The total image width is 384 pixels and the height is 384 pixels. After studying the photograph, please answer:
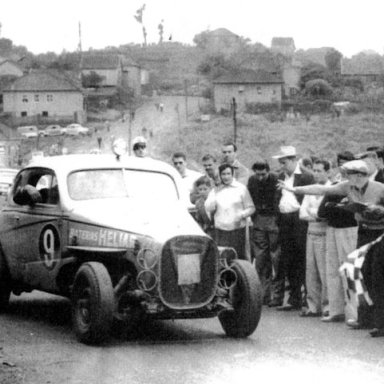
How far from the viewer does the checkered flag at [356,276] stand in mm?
10625

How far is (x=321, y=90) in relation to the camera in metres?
84.3

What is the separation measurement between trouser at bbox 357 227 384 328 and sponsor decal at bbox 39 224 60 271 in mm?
3282

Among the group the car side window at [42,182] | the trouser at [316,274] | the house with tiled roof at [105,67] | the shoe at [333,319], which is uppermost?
the house with tiled roof at [105,67]

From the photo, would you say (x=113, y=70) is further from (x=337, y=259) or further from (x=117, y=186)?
(x=337, y=259)

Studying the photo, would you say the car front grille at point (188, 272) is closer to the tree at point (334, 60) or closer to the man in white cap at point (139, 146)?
the man in white cap at point (139, 146)

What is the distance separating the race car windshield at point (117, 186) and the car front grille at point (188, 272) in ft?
4.43

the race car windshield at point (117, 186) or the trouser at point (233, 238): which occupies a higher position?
the race car windshield at point (117, 186)

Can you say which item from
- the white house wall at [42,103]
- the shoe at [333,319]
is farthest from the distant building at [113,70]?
the shoe at [333,319]

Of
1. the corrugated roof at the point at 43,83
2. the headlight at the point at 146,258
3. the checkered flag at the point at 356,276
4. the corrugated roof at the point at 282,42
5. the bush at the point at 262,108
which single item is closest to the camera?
the headlight at the point at 146,258

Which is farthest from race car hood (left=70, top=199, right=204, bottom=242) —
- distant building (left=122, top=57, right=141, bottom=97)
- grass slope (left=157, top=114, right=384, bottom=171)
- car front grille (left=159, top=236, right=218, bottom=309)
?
distant building (left=122, top=57, right=141, bottom=97)

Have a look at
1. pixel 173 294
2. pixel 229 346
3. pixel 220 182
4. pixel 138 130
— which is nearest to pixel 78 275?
pixel 173 294

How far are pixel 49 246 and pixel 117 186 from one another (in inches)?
39.9

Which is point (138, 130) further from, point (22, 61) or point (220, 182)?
point (220, 182)

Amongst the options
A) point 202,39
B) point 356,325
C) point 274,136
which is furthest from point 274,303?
point 202,39
